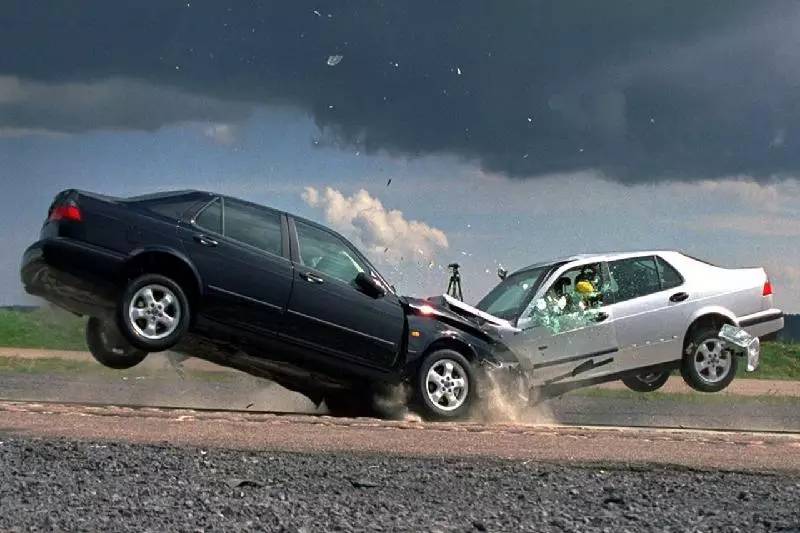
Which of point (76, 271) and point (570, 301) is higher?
point (570, 301)

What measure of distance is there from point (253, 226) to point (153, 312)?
1273mm

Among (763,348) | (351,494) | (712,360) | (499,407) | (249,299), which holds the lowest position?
(351,494)

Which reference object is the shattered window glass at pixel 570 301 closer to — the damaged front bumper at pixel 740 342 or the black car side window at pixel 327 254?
the damaged front bumper at pixel 740 342

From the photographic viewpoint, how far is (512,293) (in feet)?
47.6

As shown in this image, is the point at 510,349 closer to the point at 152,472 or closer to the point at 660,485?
the point at 660,485

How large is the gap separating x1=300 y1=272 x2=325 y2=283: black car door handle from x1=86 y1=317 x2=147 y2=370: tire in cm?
205

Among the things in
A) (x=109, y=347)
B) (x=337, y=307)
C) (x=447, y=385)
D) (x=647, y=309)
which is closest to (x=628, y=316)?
(x=647, y=309)

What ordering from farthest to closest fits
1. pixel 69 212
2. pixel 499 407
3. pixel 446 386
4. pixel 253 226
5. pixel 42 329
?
pixel 42 329
pixel 499 407
pixel 446 386
pixel 253 226
pixel 69 212

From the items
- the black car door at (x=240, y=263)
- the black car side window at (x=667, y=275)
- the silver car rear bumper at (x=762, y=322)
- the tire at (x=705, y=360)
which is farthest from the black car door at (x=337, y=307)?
the silver car rear bumper at (x=762, y=322)

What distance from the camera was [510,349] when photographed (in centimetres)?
1308

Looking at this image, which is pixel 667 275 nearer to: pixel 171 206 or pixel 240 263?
pixel 240 263

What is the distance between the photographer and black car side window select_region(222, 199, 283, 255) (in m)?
11.9

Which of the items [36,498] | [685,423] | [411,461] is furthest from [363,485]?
[685,423]

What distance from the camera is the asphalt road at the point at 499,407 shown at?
1547 cm
